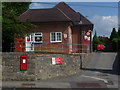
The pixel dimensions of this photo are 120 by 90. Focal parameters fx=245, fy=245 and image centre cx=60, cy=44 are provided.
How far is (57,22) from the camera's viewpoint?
86.3ft

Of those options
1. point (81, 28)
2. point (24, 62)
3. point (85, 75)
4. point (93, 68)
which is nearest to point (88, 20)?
point (81, 28)

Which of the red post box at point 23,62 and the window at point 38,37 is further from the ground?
the window at point 38,37

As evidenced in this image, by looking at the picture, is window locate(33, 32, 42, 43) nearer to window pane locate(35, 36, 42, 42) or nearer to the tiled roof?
window pane locate(35, 36, 42, 42)

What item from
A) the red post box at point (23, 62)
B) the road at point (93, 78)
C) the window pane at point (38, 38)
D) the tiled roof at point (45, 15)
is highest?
the tiled roof at point (45, 15)

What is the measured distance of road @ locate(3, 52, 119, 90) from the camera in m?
13.4

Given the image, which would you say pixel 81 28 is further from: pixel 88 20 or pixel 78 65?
pixel 78 65

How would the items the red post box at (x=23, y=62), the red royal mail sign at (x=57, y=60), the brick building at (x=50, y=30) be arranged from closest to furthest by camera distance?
the red post box at (x=23, y=62) < the red royal mail sign at (x=57, y=60) < the brick building at (x=50, y=30)

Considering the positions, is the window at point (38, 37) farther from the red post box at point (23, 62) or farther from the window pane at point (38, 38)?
the red post box at point (23, 62)

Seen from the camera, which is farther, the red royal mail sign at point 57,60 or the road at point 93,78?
the red royal mail sign at point 57,60

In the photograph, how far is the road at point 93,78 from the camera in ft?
43.8

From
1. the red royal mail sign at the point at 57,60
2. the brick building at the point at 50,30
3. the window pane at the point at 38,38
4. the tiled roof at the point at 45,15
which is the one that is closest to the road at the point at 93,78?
the red royal mail sign at the point at 57,60

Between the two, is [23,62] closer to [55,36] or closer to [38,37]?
[55,36]

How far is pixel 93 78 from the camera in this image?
52.2ft

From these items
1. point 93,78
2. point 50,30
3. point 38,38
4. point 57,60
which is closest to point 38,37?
point 38,38
